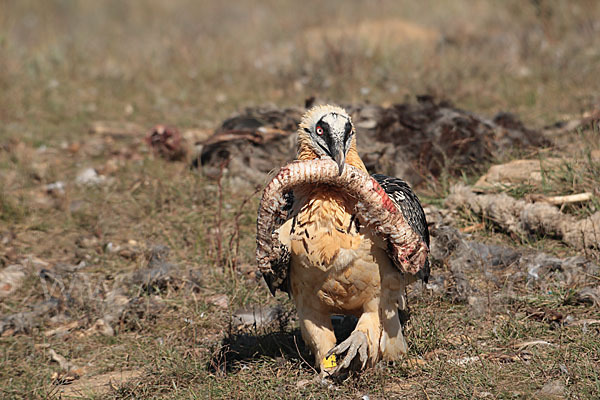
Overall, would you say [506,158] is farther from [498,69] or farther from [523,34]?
[523,34]

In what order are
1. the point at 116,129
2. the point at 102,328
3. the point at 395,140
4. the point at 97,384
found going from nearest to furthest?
1. the point at 97,384
2. the point at 102,328
3. the point at 395,140
4. the point at 116,129

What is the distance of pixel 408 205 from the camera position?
4.04m

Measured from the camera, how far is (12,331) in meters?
5.01

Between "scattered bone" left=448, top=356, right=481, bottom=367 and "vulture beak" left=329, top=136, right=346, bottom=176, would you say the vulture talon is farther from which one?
"vulture beak" left=329, top=136, right=346, bottom=176

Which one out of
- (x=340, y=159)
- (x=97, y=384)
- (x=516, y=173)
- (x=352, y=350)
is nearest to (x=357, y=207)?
(x=340, y=159)

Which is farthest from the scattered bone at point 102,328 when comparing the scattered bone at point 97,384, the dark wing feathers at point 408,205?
the dark wing feathers at point 408,205

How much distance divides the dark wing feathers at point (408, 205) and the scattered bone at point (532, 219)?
144 centimetres

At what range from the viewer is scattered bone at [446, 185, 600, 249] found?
5.14 metres

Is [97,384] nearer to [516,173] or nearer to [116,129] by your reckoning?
[516,173]

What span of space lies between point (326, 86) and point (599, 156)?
4405 millimetres

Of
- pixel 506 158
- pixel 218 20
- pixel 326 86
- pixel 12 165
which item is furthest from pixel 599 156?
pixel 218 20

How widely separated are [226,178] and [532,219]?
3104 millimetres

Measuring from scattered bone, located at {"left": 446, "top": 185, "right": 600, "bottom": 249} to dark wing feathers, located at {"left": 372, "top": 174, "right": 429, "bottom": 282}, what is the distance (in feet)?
4.71

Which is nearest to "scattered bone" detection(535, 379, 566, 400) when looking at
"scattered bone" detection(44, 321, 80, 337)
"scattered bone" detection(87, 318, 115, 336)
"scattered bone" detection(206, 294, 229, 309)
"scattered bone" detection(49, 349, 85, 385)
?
"scattered bone" detection(206, 294, 229, 309)
